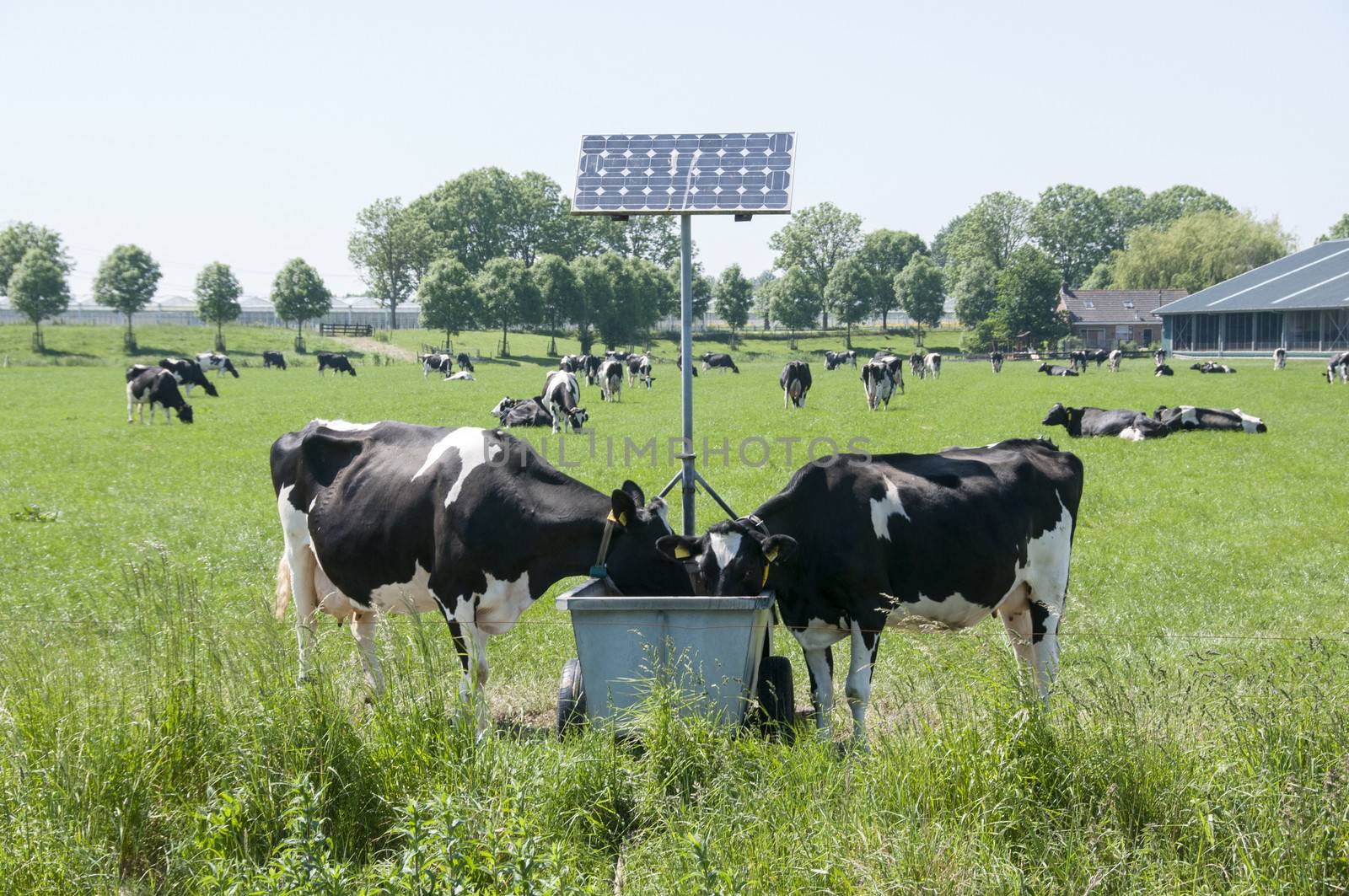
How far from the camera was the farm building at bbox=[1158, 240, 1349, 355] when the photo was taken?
71688 millimetres

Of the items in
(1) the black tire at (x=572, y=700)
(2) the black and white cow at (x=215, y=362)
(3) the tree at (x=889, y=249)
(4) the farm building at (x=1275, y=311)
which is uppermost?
(3) the tree at (x=889, y=249)

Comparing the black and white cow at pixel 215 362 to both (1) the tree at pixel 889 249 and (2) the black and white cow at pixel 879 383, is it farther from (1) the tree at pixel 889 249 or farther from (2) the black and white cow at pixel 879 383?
(1) the tree at pixel 889 249

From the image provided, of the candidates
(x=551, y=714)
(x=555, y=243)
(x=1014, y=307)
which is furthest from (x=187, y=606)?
(x=555, y=243)

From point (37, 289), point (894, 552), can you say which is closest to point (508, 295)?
point (37, 289)

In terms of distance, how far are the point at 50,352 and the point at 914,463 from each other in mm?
76848

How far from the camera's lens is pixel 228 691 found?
5.57 meters

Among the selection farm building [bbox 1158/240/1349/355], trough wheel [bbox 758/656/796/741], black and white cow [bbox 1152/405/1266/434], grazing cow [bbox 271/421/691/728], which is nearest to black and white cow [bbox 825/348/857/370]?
farm building [bbox 1158/240/1349/355]

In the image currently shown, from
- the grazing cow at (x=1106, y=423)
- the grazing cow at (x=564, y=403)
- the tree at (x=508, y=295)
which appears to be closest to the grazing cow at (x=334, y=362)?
the tree at (x=508, y=295)

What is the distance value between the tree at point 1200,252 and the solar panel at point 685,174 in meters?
107

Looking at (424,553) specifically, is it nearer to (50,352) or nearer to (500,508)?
(500,508)

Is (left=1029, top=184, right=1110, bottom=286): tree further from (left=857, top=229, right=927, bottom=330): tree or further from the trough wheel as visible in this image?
the trough wheel

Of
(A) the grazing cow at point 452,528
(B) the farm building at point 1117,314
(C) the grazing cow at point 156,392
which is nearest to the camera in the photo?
(A) the grazing cow at point 452,528

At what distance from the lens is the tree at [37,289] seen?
76.0 m

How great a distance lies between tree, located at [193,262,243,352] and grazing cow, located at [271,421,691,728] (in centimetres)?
8025
